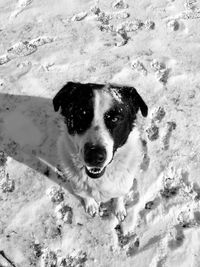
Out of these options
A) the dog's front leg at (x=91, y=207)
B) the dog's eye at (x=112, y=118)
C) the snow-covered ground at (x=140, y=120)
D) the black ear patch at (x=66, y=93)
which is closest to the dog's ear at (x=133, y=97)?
the dog's eye at (x=112, y=118)

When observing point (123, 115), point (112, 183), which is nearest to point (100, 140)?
point (123, 115)

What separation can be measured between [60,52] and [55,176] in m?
2.55

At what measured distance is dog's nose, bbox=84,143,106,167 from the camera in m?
4.75

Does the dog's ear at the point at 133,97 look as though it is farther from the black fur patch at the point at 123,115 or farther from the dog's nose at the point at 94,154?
the dog's nose at the point at 94,154

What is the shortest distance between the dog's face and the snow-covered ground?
1373 millimetres

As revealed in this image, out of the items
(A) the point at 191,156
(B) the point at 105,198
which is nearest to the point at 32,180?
(B) the point at 105,198

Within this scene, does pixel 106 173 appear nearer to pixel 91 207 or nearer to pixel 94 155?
pixel 91 207

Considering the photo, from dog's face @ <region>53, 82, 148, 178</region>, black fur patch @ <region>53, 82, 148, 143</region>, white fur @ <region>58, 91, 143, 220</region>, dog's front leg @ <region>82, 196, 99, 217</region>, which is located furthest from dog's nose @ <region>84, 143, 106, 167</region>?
dog's front leg @ <region>82, 196, 99, 217</region>

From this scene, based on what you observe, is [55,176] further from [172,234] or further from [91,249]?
[172,234]

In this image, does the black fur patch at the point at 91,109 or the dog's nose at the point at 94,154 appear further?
the black fur patch at the point at 91,109

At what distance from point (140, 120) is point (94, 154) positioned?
2.07 metres

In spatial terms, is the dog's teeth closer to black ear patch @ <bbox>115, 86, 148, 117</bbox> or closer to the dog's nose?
the dog's nose

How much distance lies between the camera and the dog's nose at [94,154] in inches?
187

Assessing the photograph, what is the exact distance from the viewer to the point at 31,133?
6836 mm
